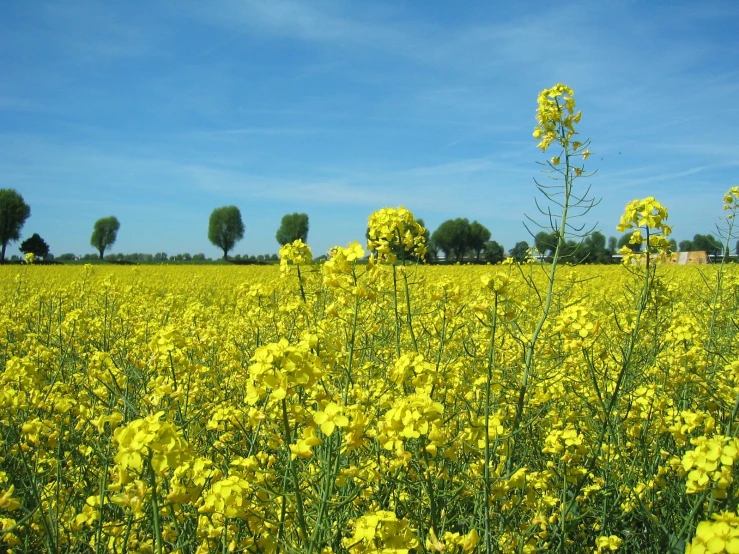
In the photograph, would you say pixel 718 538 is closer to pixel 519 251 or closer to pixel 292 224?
pixel 519 251

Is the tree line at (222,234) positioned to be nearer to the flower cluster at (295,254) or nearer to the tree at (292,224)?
the tree at (292,224)

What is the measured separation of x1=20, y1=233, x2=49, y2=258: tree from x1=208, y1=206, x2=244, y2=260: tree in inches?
931

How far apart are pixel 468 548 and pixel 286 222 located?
6297 cm

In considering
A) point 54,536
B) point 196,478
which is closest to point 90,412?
point 54,536

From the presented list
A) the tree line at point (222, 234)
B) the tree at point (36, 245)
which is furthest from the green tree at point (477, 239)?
the tree at point (36, 245)

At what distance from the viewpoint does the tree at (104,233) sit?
69.2m

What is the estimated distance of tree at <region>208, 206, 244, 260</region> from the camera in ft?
227

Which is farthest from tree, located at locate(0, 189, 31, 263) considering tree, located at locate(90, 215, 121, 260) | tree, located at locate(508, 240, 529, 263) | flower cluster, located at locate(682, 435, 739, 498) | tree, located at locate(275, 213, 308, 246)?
flower cluster, located at locate(682, 435, 739, 498)

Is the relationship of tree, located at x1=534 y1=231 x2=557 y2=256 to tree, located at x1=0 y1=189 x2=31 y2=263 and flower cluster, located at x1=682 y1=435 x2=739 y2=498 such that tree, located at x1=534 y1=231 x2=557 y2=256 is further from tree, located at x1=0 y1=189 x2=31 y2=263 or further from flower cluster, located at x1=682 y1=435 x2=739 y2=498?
tree, located at x1=0 y1=189 x2=31 y2=263

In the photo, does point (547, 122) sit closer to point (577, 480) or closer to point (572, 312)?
point (572, 312)

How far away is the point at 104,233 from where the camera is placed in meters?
69.4

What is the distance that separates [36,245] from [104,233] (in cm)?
2464

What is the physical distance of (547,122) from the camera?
290 cm

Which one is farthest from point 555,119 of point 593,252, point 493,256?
point 493,256
